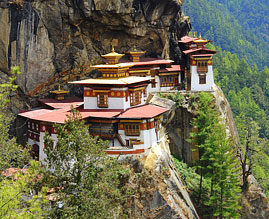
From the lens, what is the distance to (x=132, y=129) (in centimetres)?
3055

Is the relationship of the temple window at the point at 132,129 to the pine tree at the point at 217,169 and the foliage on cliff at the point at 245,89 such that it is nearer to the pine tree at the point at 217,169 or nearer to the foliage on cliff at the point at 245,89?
the pine tree at the point at 217,169

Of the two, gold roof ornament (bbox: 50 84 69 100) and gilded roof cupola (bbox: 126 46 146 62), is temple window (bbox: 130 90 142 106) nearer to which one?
gold roof ornament (bbox: 50 84 69 100)

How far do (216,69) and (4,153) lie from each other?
80354 mm

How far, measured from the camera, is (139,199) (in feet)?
95.2

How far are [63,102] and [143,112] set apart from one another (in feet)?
29.2

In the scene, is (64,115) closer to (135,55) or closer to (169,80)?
(135,55)

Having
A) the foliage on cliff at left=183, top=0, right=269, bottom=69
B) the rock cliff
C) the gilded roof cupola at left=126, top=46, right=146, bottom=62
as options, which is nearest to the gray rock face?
the rock cliff

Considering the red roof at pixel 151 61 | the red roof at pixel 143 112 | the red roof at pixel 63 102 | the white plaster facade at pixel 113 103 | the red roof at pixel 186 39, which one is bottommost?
the red roof at pixel 143 112

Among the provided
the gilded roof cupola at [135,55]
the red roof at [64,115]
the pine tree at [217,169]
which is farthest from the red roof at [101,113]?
the gilded roof cupola at [135,55]

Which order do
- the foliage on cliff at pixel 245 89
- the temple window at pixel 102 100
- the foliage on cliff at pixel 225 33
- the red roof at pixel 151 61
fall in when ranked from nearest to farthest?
the temple window at pixel 102 100
the red roof at pixel 151 61
the foliage on cliff at pixel 245 89
the foliage on cliff at pixel 225 33

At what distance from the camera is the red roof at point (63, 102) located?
35425 mm

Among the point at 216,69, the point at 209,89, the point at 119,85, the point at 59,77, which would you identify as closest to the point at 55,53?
the point at 59,77

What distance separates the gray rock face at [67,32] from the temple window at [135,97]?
816 centimetres

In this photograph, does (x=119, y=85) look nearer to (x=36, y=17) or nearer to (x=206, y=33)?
(x=36, y=17)
